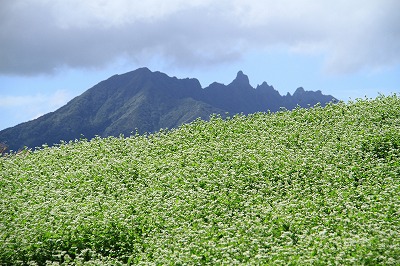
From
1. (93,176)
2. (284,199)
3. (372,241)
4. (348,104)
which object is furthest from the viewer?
(348,104)

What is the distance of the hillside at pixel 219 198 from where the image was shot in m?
13.7

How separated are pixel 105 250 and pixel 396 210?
8.27 meters

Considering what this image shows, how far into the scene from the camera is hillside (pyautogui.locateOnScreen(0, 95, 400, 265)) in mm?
13711

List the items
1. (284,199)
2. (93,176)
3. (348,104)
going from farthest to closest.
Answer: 1. (348,104)
2. (93,176)
3. (284,199)

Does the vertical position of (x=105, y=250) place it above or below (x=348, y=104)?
below

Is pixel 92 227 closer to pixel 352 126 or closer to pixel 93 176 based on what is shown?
pixel 93 176

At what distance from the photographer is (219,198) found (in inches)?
698

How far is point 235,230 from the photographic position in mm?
15078

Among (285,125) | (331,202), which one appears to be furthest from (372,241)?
(285,125)

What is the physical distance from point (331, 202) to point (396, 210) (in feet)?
6.69

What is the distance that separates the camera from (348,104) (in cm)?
3203

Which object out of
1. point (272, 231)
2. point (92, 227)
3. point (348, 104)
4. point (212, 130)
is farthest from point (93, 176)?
point (348, 104)

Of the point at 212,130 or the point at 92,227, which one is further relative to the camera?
the point at 212,130

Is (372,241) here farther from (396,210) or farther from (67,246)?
(67,246)
